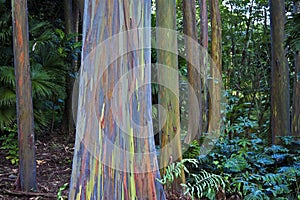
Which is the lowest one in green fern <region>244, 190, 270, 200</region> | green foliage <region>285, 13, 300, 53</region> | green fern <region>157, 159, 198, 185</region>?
green fern <region>244, 190, 270, 200</region>

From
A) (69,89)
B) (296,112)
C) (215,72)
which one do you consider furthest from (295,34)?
(69,89)

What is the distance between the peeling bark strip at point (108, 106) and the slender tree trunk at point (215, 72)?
4074mm

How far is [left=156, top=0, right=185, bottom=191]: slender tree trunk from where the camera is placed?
15.0 feet

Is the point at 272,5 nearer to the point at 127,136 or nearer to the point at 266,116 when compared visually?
the point at 266,116

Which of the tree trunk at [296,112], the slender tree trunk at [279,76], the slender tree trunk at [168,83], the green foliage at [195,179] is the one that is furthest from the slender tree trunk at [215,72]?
the slender tree trunk at [168,83]

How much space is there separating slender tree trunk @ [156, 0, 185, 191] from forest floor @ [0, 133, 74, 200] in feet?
5.19

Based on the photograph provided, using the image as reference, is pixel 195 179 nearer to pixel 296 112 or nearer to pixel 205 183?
pixel 205 183

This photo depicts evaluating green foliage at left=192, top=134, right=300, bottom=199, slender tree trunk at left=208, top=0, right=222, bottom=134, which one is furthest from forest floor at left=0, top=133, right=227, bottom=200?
slender tree trunk at left=208, top=0, right=222, bottom=134

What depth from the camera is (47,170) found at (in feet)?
20.1

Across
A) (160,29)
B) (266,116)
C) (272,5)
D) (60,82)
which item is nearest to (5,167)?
(60,82)

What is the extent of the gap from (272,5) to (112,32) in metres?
5.04

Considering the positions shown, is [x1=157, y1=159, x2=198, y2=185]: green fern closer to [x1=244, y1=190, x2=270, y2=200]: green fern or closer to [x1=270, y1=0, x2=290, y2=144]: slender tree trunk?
[x1=244, y1=190, x2=270, y2=200]: green fern

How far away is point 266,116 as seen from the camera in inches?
413

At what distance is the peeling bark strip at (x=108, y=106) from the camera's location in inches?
123
